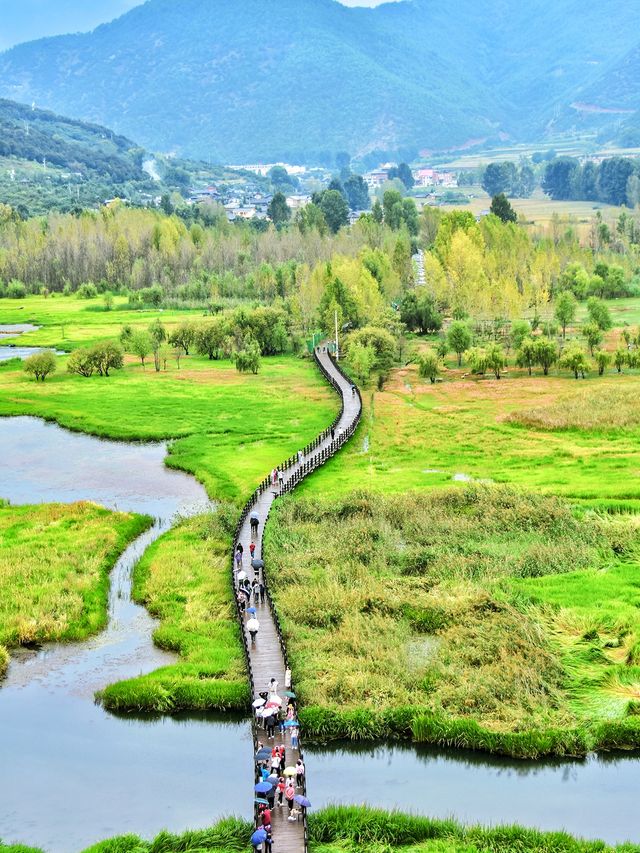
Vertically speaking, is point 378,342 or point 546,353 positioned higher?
point 378,342

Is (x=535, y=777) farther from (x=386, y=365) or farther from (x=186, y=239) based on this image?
(x=186, y=239)

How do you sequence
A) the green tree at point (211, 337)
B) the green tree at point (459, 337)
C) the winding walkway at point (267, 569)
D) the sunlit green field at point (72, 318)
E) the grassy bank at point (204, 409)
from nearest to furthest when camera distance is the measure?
the winding walkway at point (267, 569) → the grassy bank at point (204, 409) → the green tree at point (459, 337) → the green tree at point (211, 337) → the sunlit green field at point (72, 318)

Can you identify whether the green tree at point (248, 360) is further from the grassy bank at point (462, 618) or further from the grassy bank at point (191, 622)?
the grassy bank at point (191, 622)

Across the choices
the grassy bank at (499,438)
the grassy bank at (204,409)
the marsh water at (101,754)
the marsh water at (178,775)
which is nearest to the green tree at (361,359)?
the grassy bank at (499,438)

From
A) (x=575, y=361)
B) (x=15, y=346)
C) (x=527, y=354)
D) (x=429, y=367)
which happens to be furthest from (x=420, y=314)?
(x=15, y=346)

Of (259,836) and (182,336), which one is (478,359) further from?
(259,836)
